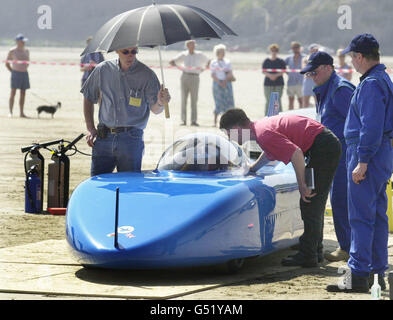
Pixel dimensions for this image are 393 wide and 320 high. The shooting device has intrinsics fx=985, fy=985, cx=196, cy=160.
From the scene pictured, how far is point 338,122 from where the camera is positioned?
8.62 meters

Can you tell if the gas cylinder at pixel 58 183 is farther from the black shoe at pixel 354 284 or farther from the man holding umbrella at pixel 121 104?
the black shoe at pixel 354 284

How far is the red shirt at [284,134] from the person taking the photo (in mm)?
7848

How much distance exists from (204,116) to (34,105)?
5.37 meters

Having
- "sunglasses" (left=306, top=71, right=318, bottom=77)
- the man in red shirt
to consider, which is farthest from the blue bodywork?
"sunglasses" (left=306, top=71, right=318, bottom=77)

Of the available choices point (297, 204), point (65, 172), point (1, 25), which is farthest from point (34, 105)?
point (1, 25)

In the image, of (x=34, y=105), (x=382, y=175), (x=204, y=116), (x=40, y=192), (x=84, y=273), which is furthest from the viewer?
(x=34, y=105)

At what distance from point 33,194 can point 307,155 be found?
375 cm

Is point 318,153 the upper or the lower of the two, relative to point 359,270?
upper

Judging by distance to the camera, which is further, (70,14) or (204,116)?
(70,14)

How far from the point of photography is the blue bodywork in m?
7.30

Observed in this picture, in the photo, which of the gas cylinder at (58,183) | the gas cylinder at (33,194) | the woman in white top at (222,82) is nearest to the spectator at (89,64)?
the woman in white top at (222,82)

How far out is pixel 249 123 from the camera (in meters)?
7.87

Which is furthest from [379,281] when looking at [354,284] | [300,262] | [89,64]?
[89,64]

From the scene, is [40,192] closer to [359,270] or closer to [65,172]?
[65,172]
